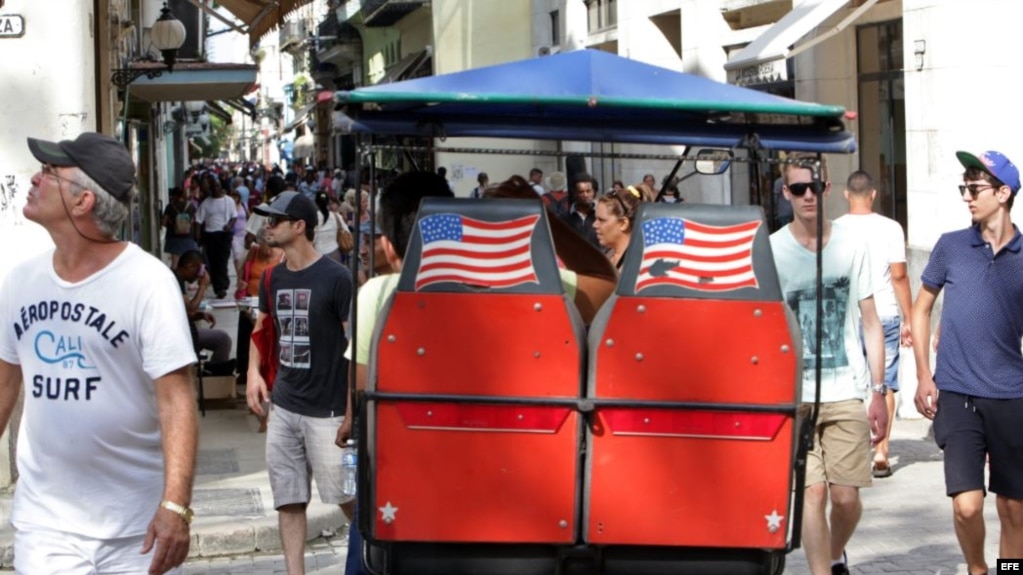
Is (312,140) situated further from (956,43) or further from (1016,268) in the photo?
(1016,268)

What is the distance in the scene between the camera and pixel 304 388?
6863 millimetres

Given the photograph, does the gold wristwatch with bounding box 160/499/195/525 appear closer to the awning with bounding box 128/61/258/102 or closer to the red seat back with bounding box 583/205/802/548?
the red seat back with bounding box 583/205/802/548

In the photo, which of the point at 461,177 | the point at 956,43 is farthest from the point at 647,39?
the point at 956,43

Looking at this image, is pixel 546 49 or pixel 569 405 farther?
pixel 546 49

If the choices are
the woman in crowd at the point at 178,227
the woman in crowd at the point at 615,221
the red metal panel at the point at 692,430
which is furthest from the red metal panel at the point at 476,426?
the woman in crowd at the point at 178,227

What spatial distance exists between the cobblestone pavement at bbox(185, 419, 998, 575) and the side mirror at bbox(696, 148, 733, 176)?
2244 millimetres

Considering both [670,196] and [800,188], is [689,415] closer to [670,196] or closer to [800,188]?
[800,188]

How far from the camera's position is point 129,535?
429cm

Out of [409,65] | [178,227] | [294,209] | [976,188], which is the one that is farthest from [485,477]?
[409,65]

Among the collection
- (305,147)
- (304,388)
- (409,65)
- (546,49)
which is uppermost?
(305,147)

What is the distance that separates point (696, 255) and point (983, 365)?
2.27 m

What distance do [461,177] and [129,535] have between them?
28701 millimetres

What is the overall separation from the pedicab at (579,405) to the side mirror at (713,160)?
750 mm

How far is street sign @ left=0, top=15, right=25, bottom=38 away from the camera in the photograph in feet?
30.6
